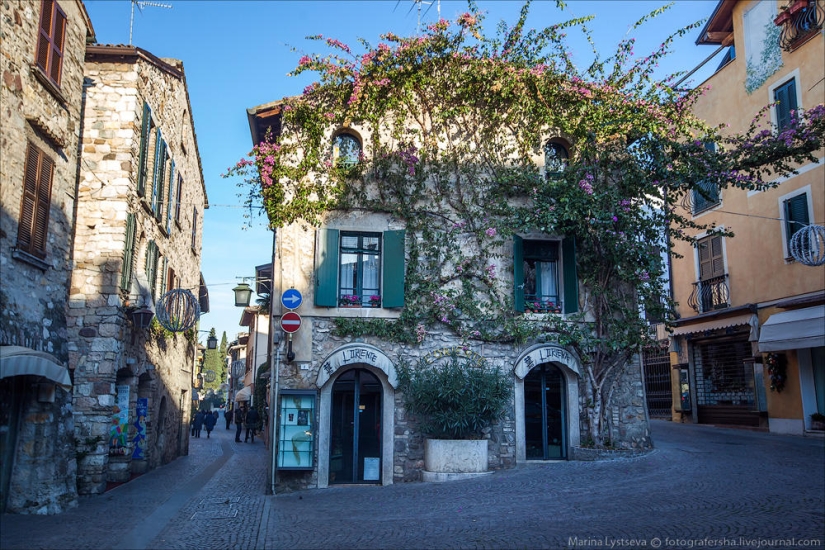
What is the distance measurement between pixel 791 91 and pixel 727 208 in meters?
3.91

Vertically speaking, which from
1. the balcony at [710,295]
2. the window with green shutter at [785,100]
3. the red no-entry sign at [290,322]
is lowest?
the red no-entry sign at [290,322]

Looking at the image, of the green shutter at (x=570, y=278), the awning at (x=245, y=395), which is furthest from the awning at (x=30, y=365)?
the awning at (x=245, y=395)

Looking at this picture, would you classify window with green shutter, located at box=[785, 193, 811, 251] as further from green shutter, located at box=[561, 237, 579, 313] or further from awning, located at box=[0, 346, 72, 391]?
awning, located at box=[0, 346, 72, 391]

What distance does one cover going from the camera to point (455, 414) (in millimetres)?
12398

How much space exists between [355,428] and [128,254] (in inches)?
218

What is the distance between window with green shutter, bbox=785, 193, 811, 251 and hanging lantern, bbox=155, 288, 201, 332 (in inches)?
580

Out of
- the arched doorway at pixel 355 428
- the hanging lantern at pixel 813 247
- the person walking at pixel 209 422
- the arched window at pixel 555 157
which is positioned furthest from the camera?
the person walking at pixel 209 422

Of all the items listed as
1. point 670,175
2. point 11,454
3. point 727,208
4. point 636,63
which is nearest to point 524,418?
point 670,175

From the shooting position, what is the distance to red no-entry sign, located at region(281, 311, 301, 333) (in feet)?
40.9

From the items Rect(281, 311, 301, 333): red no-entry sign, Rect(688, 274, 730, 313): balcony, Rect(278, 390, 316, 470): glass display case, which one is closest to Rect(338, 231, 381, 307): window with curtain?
Rect(281, 311, 301, 333): red no-entry sign

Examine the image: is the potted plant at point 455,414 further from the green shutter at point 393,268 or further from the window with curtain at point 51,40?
the window with curtain at point 51,40

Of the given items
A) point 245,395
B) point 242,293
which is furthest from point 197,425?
point 242,293

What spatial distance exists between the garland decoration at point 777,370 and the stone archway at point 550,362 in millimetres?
7758

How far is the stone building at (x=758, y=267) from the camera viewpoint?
17.6 metres
